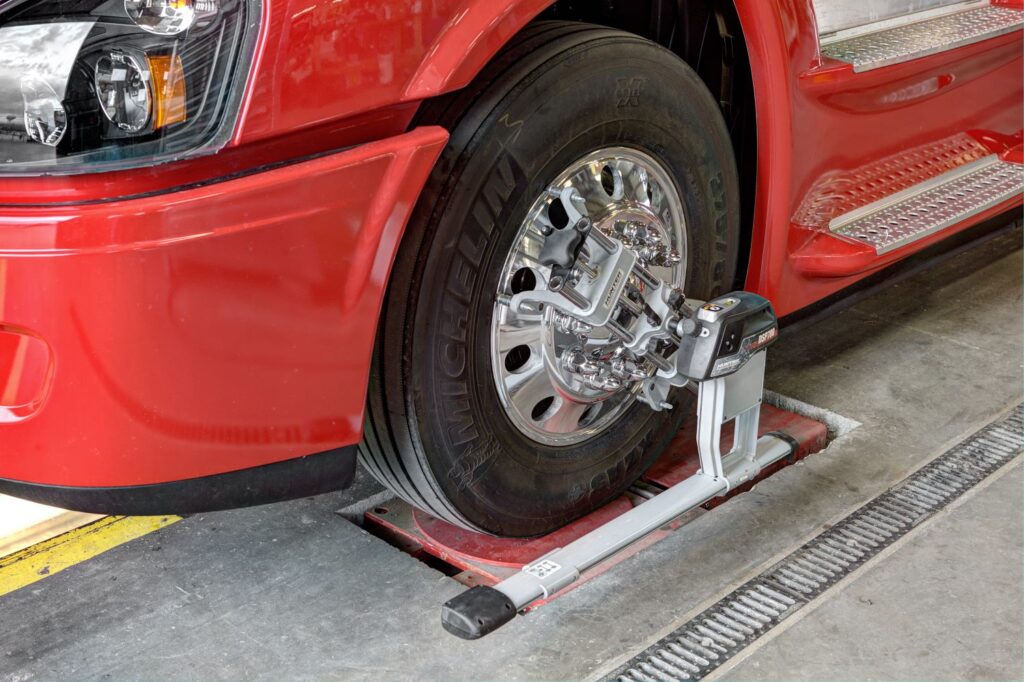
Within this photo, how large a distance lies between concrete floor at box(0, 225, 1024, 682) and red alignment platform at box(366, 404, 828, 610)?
0.24ft

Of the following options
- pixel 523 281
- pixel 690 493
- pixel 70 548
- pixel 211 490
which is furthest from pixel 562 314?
pixel 70 548

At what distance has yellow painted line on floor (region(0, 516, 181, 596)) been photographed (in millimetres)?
2092

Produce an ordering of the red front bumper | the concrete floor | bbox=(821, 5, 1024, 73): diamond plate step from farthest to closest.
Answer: bbox=(821, 5, 1024, 73): diamond plate step < the concrete floor < the red front bumper

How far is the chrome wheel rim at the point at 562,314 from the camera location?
1.88 meters

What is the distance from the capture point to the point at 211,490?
161cm

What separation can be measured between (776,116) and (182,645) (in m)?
1.48

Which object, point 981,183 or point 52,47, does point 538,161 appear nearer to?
point 52,47

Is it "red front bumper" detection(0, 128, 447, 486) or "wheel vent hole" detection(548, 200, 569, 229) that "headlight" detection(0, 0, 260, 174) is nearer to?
"red front bumper" detection(0, 128, 447, 486)

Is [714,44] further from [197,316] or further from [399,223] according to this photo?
[197,316]

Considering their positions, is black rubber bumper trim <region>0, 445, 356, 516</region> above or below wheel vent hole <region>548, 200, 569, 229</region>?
below

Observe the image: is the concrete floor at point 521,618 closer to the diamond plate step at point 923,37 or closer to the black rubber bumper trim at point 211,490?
the black rubber bumper trim at point 211,490

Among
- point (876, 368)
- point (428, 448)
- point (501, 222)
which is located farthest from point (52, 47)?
point (876, 368)

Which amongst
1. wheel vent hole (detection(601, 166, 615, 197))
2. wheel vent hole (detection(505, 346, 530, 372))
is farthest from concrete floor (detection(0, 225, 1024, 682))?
wheel vent hole (detection(601, 166, 615, 197))

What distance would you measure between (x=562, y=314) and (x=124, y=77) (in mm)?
847
